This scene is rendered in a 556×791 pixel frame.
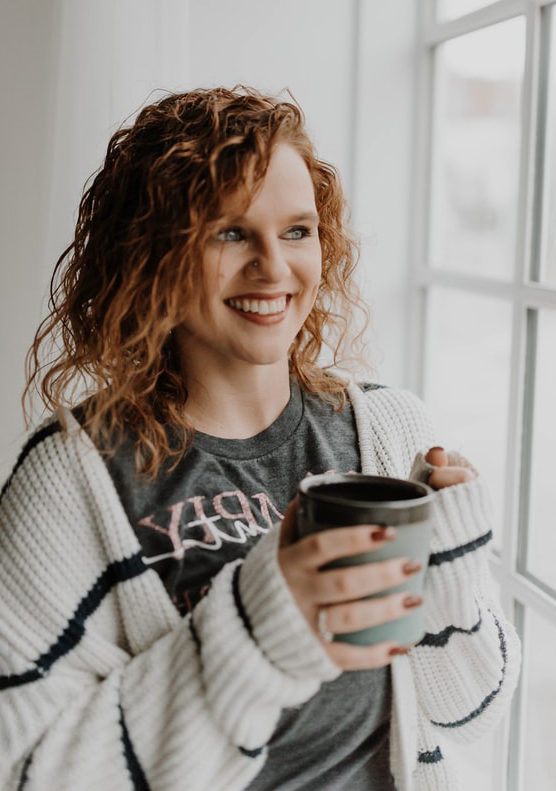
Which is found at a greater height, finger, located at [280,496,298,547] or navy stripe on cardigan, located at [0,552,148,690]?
finger, located at [280,496,298,547]

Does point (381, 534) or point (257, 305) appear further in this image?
point (257, 305)

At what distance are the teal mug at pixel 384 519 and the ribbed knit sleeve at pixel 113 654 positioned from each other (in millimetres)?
53

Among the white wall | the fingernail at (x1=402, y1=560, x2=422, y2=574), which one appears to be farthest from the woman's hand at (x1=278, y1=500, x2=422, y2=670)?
the white wall

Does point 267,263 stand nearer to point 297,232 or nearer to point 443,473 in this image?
point 297,232

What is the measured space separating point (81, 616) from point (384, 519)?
13.7 inches

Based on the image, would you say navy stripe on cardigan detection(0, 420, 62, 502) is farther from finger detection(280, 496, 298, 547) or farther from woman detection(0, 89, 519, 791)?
finger detection(280, 496, 298, 547)

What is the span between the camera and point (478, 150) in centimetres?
171

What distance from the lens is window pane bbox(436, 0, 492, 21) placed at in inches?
65.0

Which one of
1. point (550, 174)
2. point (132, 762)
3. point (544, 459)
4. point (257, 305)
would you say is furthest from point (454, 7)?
point (132, 762)

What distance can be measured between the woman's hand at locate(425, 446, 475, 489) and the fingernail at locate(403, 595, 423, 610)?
0.16 meters

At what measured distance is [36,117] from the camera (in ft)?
5.00

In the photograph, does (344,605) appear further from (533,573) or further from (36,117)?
(36,117)

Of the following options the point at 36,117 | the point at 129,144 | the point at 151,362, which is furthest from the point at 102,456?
the point at 36,117

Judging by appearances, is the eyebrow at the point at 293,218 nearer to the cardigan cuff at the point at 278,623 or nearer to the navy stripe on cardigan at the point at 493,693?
the cardigan cuff at the point at 278,623
